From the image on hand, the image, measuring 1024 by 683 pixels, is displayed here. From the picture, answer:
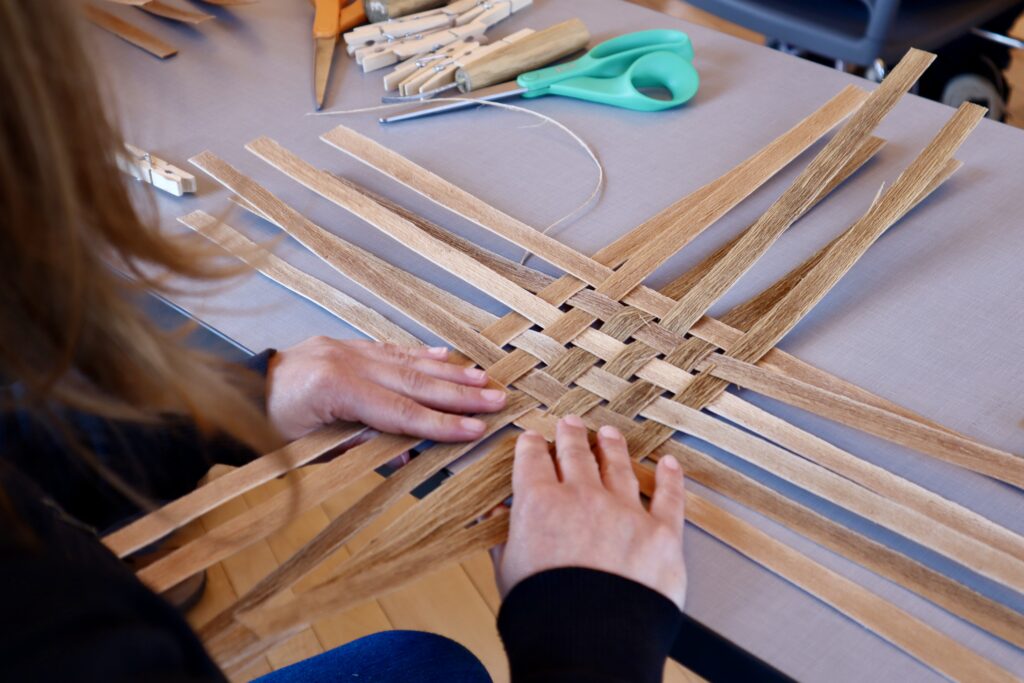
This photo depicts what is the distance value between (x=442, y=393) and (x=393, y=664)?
27 cm

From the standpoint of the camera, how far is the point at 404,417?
718 mm

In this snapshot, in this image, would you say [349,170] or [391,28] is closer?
[349,170]

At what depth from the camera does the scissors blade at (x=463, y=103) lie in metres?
1.08

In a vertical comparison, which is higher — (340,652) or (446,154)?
(446,154)

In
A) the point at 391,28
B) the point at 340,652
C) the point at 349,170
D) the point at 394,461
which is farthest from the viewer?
the point at 391,28

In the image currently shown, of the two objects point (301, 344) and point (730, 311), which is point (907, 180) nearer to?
point (730, 311)

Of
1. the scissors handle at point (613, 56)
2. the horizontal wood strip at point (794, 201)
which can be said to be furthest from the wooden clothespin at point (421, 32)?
the horizontal wood strip at point (794, 201)

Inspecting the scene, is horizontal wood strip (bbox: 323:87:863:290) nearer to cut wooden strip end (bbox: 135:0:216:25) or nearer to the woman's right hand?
the woman's right hand

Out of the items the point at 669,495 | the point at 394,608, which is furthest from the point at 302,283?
the point at 394,608

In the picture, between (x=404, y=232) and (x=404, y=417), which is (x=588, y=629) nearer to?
(x=404, y=417)

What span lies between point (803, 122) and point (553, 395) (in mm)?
464

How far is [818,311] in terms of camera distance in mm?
819

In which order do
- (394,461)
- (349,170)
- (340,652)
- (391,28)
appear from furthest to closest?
(391,28), (349,170), (340,652), (394,461)

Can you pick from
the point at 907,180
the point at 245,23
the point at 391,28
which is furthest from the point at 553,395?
the point at 245,23
